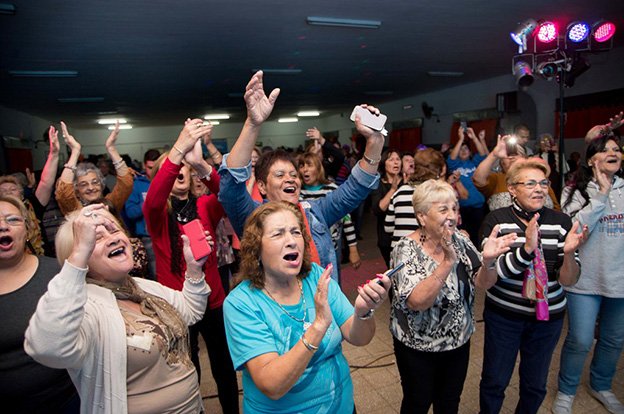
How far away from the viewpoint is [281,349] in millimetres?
1319

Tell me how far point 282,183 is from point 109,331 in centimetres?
106

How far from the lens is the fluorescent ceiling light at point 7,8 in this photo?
13.1 feet

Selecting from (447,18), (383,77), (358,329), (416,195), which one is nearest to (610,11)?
(447,18)

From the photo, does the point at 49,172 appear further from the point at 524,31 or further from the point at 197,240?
the point at 524,31

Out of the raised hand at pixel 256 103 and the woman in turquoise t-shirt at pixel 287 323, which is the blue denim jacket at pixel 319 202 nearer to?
the raised hand at pixel 256 103

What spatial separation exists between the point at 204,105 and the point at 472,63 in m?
8.34

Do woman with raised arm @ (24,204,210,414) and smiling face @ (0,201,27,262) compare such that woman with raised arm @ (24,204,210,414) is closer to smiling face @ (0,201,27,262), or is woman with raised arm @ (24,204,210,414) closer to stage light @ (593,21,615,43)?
smiling face @ (0,201,27,262)

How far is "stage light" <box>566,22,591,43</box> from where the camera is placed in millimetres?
3721

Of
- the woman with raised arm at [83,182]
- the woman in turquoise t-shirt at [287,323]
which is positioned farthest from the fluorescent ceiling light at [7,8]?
the woman in turquoise t-shirt at [287,323]

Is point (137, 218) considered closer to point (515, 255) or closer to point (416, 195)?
point (416, 195)

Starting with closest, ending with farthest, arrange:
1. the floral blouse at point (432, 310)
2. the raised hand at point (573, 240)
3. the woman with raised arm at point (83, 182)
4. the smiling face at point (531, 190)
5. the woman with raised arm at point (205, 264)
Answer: the floral blouse at point (432, 310), the raised hand at point (573, 240), the smiling face at point (531, 190), the woman with raised arm at point (205, 264), the woman with raised arm at point (83, 182)

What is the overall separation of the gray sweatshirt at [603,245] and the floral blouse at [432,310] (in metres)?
0.95

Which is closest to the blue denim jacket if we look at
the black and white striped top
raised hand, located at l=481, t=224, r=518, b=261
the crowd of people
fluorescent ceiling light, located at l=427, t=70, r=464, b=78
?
the crowd of people

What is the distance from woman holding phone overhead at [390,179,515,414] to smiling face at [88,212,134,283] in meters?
1.22
